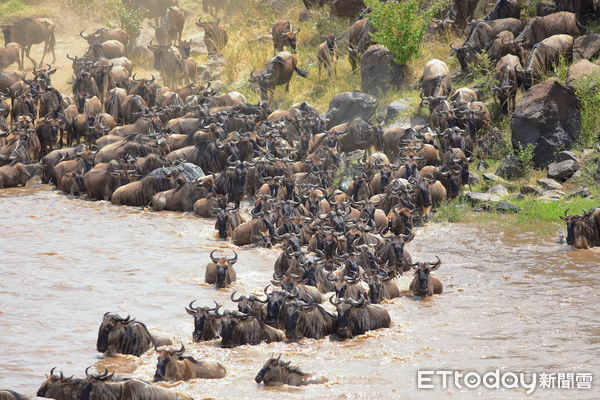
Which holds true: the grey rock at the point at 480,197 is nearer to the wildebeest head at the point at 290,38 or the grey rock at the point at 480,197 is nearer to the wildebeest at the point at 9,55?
the wildebeest head at the point at 290,38

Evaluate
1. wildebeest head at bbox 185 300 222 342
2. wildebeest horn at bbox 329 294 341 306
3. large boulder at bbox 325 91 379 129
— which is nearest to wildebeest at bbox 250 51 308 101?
large boulder at bbox 325 91 379 129

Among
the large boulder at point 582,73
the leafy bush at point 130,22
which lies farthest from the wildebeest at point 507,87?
the leafy bush at point 130,22

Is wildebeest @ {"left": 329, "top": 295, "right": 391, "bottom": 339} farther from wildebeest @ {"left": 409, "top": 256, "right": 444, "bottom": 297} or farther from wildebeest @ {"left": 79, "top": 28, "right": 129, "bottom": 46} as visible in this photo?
wildebeest @ {"left": 79, "top": 28, "right": 129, "bottom": 46}

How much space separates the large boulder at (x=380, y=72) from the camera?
24312 millimetres

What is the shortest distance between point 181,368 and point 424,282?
4.35m

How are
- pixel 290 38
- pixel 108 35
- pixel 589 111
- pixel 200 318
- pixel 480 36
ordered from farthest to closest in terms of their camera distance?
pixel 108 35 < pixel 290 38 < pixel 480 36 < pixel 589 111 < pixel 200 318

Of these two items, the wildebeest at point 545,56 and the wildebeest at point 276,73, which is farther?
the wildebeest at point 276,73

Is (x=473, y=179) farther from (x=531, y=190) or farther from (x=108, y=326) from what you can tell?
(x=108, y=326)

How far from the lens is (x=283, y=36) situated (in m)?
27.7

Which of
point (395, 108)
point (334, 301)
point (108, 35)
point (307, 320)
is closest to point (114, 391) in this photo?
point (307, 320)

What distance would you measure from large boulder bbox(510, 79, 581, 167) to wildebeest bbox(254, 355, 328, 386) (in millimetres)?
10599

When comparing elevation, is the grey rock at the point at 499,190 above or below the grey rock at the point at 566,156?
below

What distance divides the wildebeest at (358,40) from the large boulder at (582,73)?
6.00 metres

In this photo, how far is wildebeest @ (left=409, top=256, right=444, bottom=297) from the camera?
13617mm
